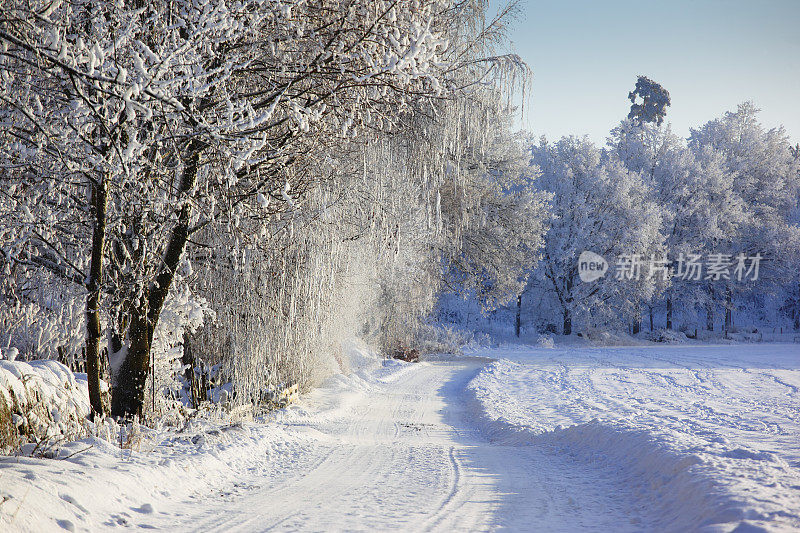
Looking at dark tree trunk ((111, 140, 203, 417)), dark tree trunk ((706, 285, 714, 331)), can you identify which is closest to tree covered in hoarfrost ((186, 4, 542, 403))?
dark tree trunk ((111, 140, 203, 417))

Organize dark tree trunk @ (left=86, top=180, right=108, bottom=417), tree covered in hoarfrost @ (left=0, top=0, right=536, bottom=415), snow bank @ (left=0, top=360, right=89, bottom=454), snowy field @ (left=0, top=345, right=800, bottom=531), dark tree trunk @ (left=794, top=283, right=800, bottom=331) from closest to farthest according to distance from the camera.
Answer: tree covered in hoarfrost @ (left=0, top=0, right=536, bottom=415), snowy field @ (left=0, top=345, right=800, bottom=531), snow bank @ (left=0, top=360, right=89, bottom=454), dark tree trunk @ (left=86, top=180, right=108, bottom=417), dark tree trunk @ (left=794, top=283, right=800, bottom=331)

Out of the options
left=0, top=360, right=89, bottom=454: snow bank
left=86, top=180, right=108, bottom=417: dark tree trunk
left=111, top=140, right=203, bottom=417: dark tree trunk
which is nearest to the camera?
left=0, top=360, right=89, bottom=454: snow bank

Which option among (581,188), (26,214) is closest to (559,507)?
(26,214)

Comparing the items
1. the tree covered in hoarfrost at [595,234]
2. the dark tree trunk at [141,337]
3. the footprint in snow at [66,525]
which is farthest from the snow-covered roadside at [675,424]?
the tree covered in hoarfrost at [595,234]

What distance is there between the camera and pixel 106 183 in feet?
16.5

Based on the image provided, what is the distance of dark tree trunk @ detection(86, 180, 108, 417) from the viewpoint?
215 inches

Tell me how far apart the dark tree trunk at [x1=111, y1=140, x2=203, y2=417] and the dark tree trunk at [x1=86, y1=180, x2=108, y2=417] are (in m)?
0.81

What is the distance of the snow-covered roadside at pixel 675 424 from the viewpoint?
486 cm

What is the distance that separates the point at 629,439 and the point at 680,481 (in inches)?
78.7

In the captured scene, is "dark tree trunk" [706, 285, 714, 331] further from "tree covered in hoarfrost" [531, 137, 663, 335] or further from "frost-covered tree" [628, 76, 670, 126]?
"frost-covered tree" [628, 76, 670, 126]

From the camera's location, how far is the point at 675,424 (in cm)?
909

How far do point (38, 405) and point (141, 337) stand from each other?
57.4 inches

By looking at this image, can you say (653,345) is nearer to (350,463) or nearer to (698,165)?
(698,165)

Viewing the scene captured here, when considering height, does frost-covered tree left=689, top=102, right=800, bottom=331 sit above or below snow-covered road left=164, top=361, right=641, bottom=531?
above
